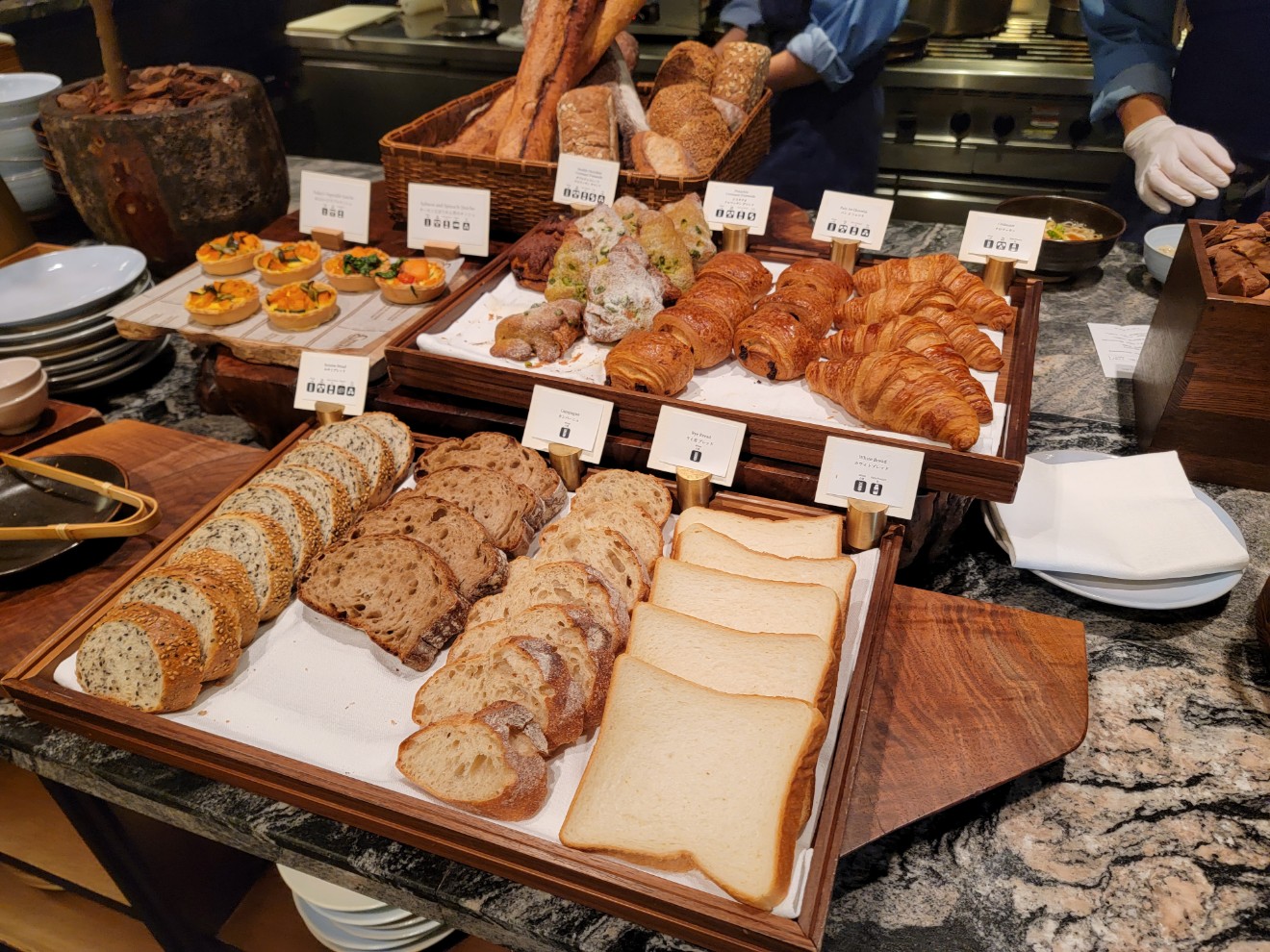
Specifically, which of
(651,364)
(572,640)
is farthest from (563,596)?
(651,364)

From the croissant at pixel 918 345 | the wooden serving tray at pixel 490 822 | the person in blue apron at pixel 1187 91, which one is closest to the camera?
the wooden serving tray at pixel 490 822

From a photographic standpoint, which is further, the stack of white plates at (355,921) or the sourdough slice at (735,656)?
the stack of white plates at (355,921)

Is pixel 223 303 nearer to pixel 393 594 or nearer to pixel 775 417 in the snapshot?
pixel 393 594

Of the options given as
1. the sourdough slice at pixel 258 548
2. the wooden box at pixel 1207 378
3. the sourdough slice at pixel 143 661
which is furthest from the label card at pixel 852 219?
the sourdough slice at pixel 143 661

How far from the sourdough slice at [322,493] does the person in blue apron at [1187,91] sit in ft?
10.9

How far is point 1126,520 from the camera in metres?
2.03

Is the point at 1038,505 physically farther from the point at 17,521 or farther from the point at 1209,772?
the point at 17,521

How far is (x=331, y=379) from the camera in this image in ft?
7.94

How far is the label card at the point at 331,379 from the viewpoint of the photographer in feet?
7.93

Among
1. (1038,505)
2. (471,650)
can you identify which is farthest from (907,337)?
(471,650)

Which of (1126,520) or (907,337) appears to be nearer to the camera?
(1126,520)

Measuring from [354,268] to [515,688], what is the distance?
6.44 feet

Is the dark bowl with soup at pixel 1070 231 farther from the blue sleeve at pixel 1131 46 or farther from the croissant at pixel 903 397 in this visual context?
the croissant at pixel 903 397

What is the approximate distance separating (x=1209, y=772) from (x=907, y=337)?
1.21 m
